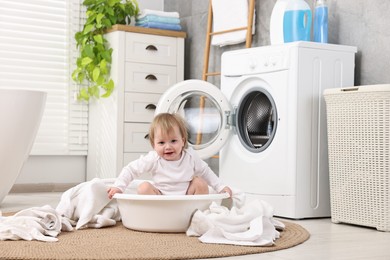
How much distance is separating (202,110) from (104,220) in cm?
123

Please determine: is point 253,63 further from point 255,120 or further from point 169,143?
point 169,143

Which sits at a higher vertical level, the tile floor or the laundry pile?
the laundry pile

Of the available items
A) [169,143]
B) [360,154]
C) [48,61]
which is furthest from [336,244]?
[48,61]

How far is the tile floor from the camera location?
2.03m

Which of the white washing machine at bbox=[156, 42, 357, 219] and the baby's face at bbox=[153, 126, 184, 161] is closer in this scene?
the baby's face at bbox=[153, 126, 184, 161]

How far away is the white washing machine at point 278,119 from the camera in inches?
119

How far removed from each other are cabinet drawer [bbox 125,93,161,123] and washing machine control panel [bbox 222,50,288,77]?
979 mm

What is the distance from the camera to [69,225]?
241cm

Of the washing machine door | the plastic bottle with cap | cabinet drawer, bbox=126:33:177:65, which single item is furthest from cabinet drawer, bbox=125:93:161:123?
the plastic bottle with cap

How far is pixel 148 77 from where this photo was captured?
436 cm

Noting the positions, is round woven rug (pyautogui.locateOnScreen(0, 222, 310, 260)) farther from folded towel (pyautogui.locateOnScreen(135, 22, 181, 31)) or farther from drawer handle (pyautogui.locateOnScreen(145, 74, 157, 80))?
folded towel (pyautogui.locateOnScreen(135, 22, 181, 31))

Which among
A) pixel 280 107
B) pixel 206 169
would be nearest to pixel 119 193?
pixel 206 169

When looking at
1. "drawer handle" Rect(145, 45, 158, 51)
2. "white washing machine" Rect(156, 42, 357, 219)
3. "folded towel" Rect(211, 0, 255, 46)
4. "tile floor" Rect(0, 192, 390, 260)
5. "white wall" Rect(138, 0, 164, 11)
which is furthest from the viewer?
"white wall" Rect(138, 0, 164, 11)

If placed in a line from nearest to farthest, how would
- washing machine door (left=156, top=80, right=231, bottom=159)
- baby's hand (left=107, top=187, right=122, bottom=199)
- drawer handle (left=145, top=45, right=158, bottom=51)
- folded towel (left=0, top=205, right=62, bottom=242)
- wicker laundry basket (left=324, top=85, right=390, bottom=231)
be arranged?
folded towel (left=0, top=205, right=62, bottom=242) < baby's hand (left=107, top=187, right=122, bottom=199) < wicker laundry basket (left=324, top=85, right=390, bottom=231) < washing machine door (left=156, top=80, right=231, bottom=159) < drawer handle (left=145, top=45, right=158, bottom=51)
